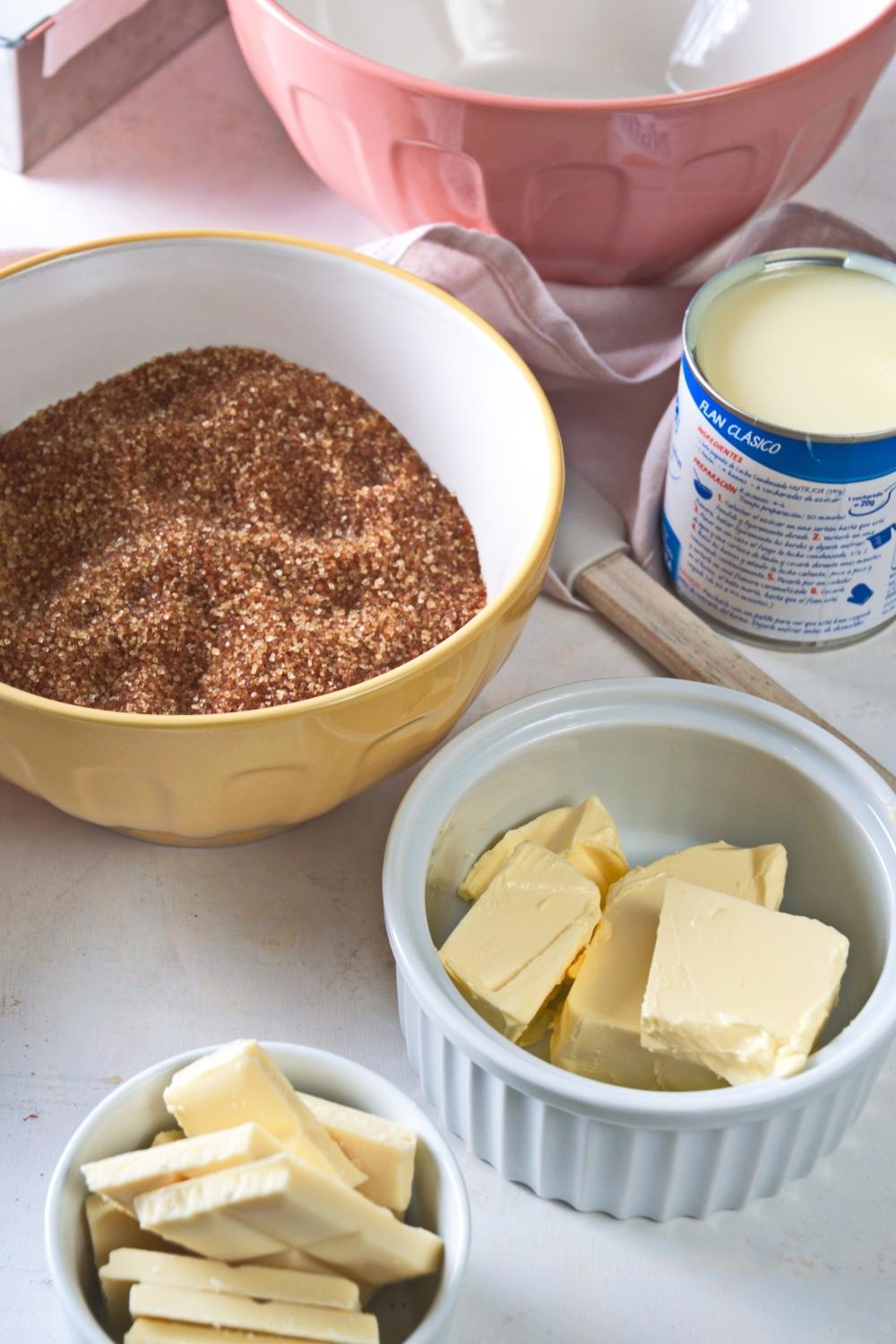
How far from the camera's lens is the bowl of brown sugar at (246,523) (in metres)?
0.71

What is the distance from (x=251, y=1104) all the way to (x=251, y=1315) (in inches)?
3.0

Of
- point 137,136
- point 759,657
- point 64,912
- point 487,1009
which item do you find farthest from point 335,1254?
point 137,136

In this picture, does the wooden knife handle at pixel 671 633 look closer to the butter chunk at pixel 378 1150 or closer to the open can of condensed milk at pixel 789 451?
the open can of condensed milk at pixel 789 451

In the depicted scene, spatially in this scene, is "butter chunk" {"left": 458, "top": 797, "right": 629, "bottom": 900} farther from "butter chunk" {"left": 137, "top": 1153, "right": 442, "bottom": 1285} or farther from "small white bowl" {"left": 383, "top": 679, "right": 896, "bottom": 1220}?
"butter chunk" {"left": 137, "top": 1153, "right": 442, "bottom": 1285}

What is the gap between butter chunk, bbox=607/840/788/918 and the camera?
2.43 feet

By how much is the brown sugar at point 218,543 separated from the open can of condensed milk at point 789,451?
0.48ft

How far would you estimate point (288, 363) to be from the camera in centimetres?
92

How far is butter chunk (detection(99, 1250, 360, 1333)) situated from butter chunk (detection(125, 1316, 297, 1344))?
13mm

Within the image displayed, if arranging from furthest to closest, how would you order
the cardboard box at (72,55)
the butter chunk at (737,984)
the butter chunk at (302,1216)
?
the cardboard box at (72,55), the butter chunk at (737,984), the butter chunk at (302,1216)

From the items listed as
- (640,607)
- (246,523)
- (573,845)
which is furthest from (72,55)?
(573,845)

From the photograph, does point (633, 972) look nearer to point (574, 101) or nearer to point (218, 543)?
point (218, 543)

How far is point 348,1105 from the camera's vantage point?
2.09 feet

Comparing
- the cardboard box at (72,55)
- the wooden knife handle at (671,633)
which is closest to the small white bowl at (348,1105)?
the wooden knife handle at (671,633)

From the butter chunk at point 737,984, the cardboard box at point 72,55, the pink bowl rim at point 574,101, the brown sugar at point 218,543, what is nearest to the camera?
the butter chunk at point 737,984
